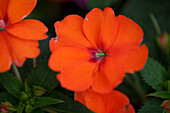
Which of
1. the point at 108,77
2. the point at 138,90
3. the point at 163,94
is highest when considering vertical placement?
the point at 108,77

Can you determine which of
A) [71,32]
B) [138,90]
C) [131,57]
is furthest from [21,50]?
[138,90]

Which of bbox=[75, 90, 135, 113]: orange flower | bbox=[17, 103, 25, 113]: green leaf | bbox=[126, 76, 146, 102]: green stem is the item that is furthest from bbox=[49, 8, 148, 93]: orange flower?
bbox=[126, 76, 146, 102]: green stem

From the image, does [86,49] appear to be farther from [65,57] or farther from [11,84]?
[11,84]

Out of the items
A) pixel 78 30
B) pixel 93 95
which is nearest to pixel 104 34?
pixel 78 30

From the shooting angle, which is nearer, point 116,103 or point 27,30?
point 27,30

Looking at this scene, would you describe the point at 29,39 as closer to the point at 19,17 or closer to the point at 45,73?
the point at 19,17

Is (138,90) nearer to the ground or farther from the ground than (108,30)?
nearer to the ground

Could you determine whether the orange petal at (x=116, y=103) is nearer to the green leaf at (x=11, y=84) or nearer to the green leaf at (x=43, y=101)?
the green leaf at (x=43, y=101)

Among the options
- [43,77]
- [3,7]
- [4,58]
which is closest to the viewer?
[4,58]
